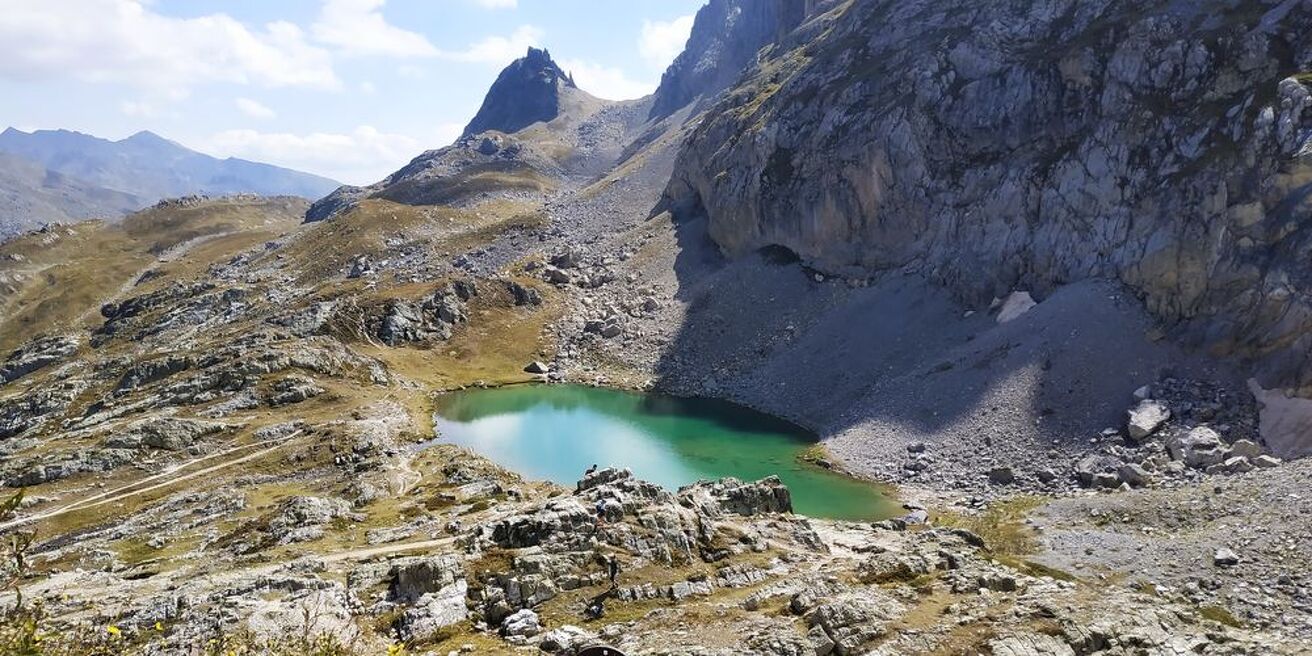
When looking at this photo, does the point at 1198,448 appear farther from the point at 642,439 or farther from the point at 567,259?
the point at 567,259

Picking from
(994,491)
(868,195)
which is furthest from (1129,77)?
(994,491)

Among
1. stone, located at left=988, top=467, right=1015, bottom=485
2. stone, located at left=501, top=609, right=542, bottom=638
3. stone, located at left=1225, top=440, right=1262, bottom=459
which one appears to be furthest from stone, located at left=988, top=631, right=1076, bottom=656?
stone, located at left=1225, top=440, right=1262, bottom=459

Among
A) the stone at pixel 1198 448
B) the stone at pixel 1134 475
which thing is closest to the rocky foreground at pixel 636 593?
the stone at pixel 1134 475

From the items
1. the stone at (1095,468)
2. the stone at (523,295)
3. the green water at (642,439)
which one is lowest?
the green water at (642,439)

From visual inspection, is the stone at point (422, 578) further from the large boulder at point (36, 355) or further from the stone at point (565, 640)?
the large boulder at point (36, 355)

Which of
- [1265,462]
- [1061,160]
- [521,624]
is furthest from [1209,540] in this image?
[1061,160]

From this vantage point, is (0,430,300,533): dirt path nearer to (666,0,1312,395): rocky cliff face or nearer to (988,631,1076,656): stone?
(988,631,1076,656): stone
